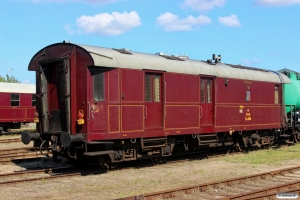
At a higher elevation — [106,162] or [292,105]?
[292,105]

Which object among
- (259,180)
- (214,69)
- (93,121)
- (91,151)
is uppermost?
(214,69)

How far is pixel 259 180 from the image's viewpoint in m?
10.6

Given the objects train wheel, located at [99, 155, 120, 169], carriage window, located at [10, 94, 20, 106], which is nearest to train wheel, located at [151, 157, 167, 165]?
train wheel, located at [99, 155, 120, 169]

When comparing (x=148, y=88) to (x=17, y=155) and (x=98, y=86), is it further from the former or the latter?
(x=17, y=155)

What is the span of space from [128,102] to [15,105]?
17.1 metres

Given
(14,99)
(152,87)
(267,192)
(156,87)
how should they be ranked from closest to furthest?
(267,192) → (152,87) → (156,87) → (14,99)

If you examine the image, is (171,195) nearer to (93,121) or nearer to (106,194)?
(106,194)

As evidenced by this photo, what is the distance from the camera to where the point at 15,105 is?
26.8m

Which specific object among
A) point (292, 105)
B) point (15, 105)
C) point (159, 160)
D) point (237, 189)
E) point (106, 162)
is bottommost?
point (237, 189)

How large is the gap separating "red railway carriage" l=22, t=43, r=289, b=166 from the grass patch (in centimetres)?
115

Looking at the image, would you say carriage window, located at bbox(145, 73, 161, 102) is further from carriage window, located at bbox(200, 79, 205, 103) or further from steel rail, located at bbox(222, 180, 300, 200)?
steel rail, located at bbox(222, 180, 300, 200)

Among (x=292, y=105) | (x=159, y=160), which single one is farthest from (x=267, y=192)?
(x=292, y=105)

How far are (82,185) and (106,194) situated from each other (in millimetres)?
1331

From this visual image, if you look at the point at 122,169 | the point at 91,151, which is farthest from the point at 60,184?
the point at 122,169
